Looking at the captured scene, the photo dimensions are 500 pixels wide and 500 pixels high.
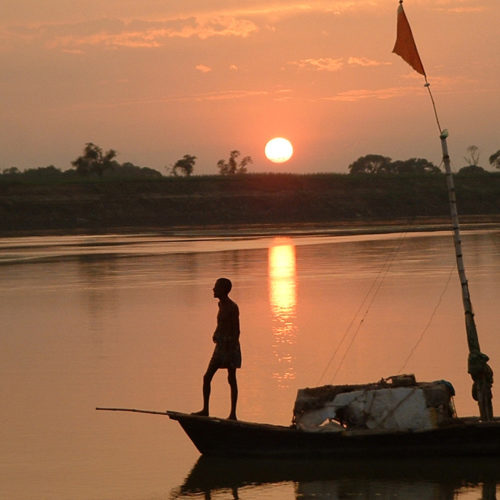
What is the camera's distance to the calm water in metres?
11.3

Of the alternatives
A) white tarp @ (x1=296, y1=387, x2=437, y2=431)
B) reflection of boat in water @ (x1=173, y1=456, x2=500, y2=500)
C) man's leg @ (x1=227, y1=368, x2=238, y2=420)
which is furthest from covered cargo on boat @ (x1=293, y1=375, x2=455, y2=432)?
man's leg @ (x1=227, y1=368, x2=238, y2=420)

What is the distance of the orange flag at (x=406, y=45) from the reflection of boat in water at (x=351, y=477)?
162 inches

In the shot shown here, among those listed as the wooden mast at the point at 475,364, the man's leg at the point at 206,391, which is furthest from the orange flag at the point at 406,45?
the man's leg at the point at 206,391

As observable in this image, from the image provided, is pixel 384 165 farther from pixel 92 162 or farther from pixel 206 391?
pixel 206 391

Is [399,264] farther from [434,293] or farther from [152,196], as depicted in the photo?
[152,196]

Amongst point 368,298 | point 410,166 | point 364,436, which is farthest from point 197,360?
point 410,166

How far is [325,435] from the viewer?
1140 centimetres

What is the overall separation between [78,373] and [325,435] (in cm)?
666

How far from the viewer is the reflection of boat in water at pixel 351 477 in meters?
10.7

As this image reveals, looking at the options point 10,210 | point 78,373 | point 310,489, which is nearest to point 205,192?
point 10,210

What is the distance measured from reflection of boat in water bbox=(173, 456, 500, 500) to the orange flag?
4.12 metres

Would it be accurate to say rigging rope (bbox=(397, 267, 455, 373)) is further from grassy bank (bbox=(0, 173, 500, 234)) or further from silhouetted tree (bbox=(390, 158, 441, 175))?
silhouetted tree (bbox=(390, 158, 441, 175))

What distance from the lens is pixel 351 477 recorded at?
36.8ft

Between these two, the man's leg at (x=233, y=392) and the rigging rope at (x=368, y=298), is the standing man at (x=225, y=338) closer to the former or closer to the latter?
Answer: the man's leg at (x=233, y=392)
